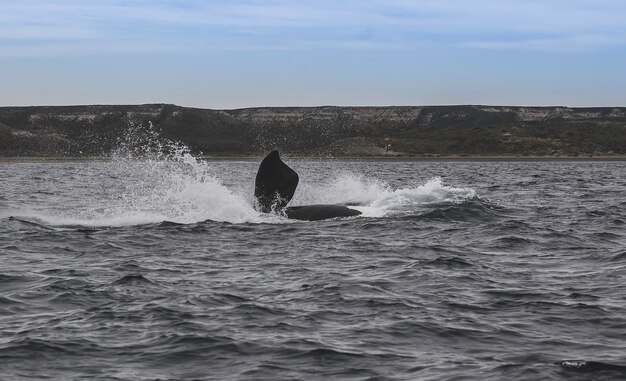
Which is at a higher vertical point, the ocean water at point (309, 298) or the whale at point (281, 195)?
the whale at point (281, 195)

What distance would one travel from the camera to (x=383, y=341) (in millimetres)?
10641

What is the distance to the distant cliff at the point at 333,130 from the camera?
120 m

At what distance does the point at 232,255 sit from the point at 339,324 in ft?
19.3

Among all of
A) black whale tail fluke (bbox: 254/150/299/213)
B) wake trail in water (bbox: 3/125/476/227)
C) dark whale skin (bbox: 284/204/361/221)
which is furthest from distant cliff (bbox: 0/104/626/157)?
black whale tail fluke (bbox: 254/150/299/213)

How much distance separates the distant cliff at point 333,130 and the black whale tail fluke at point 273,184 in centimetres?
9357

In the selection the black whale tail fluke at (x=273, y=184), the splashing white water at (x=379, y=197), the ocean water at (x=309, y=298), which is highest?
the black whale tail fluke at (x=273, y=184)

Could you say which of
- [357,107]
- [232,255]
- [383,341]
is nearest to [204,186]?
[232,255]

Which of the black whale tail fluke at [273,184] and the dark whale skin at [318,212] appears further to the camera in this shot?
the dark whale skin at [318,212]

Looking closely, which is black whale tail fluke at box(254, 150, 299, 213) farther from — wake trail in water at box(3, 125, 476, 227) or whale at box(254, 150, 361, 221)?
wake trail in water at box(3, 125, 476, 227)

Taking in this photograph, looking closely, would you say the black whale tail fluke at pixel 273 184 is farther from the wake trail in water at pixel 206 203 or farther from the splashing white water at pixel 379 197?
the splashing white water at pixel 379 197

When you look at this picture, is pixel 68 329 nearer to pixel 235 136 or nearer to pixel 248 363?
pixel 248 363

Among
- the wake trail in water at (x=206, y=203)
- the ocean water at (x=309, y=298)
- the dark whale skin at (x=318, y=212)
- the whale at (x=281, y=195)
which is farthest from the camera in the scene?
the wake trail in water at (x=206, y=203)

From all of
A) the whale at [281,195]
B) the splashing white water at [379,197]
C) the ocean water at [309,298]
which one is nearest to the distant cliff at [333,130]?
the splashing white water at [379,197]

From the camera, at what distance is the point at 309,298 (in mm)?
12977
